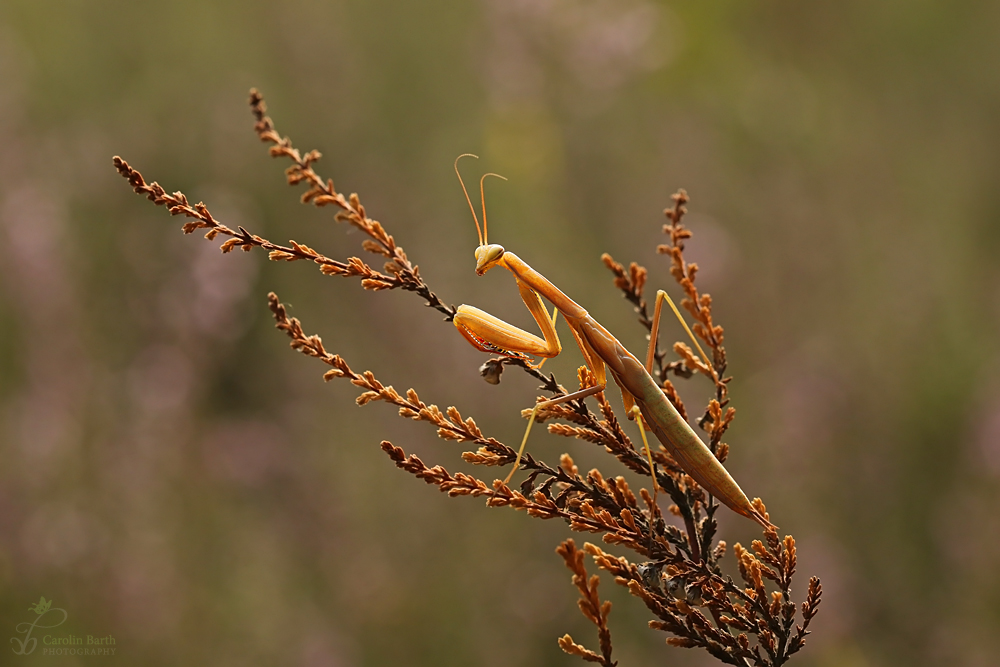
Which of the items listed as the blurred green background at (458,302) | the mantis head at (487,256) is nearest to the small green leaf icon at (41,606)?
the blurred green background at (458,302)

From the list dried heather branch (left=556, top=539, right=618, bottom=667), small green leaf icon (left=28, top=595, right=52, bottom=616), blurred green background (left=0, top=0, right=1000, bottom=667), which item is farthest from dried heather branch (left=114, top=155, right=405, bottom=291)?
small green leaf icon (left=28, top=595, right=52, bottom=616)

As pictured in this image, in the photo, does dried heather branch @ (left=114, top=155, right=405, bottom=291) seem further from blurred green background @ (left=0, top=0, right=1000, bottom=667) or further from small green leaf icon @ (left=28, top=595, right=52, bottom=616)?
small green leaf icon @ (left=28, top=595, right=52, bottom=616)

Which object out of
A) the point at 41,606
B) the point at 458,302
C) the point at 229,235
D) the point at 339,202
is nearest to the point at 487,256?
the point at 339,202

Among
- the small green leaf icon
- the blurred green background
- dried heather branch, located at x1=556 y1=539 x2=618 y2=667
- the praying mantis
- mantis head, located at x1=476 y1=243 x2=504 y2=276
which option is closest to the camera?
dried heather branch, located at x1=556 y1=539 x2=618 y2=667

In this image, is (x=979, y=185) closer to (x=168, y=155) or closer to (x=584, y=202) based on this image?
(x=584, y=202)

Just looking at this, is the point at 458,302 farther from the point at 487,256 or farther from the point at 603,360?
the point at 603,360

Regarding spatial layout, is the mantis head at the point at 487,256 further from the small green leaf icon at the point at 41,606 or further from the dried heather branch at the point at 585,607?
the small green leaf icon at the point at 41,606
